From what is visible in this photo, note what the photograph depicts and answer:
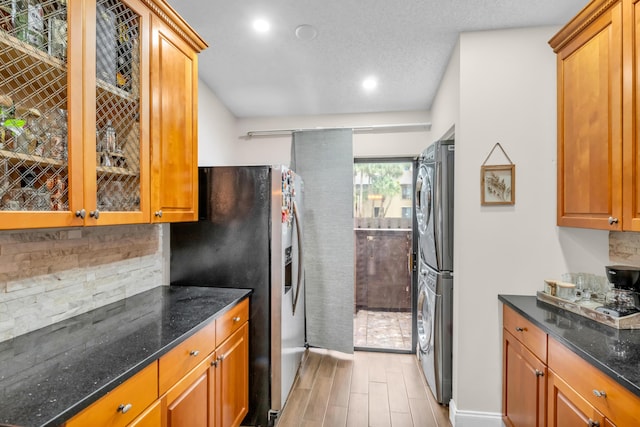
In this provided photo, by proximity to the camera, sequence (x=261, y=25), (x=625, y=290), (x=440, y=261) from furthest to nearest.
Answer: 1. (x=440, y=261)
2. (x=261, y=25)
3. (x=625, y=290)

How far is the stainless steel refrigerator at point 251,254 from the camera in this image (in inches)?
85.8

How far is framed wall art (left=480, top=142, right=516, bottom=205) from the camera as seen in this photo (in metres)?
2.04

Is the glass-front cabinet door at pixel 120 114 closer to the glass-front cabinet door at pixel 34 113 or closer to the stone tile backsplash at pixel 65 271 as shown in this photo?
the glass-front cabinet door at pixel 34 113

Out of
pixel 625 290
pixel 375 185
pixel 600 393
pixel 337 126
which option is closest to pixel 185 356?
pixel 600 393

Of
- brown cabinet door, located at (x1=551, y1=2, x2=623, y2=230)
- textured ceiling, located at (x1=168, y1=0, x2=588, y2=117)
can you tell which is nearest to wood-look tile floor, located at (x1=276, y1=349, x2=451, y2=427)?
brown cabinet door, located at (x1=551, y1=2, x2=623, y2=230)

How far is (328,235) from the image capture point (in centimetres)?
333

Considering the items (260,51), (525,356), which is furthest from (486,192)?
(260,51)

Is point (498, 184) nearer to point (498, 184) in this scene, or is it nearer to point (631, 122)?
point (498, 184)

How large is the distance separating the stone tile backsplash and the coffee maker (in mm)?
2531

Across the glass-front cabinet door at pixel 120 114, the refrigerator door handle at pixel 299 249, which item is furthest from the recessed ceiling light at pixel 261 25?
the refrigerator door handle at pixel 299 249

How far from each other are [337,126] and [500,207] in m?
1.90

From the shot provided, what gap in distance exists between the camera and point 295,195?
8.77 feet

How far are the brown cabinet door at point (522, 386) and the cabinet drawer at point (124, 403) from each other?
1.70 metres

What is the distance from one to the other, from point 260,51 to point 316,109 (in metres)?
1.10
